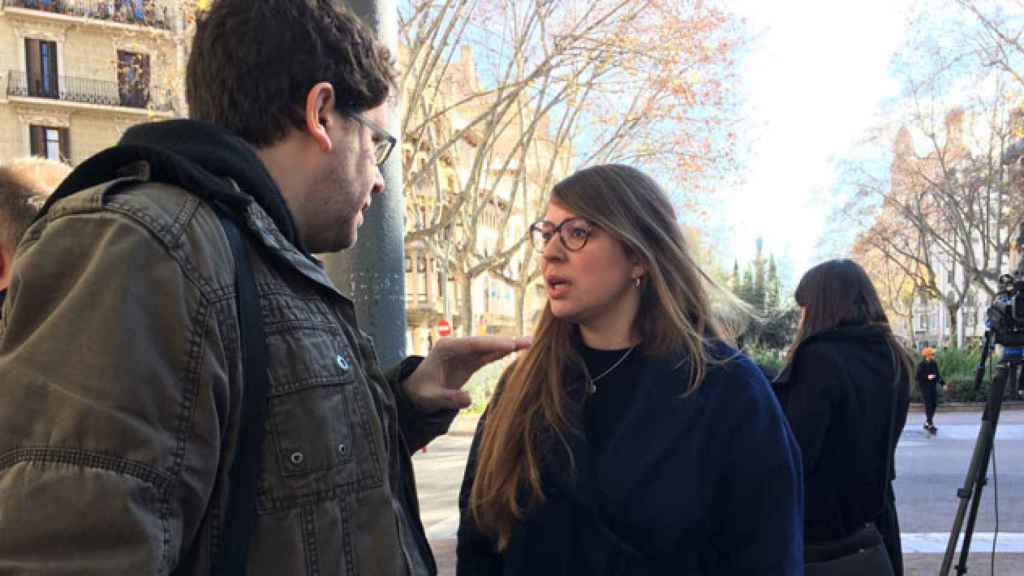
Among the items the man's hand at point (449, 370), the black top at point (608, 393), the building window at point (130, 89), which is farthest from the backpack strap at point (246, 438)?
the building window at point (130, 89)

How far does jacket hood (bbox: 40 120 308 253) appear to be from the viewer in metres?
1.03

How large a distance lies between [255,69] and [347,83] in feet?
0.54

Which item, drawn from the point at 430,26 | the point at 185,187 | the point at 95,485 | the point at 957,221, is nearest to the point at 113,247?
the point at 185,187

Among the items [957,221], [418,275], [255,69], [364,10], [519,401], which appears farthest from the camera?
[418,275]

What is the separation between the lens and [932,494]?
829 cm

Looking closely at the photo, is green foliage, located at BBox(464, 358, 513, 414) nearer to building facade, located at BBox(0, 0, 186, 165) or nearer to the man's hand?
the man's hand

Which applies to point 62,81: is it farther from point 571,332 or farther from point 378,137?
point 378,137

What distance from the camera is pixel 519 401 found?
2.18 m

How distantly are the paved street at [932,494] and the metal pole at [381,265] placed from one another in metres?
3.29

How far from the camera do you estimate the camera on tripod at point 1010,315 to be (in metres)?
3.66

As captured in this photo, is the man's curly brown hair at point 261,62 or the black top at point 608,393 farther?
the black top at point 608,393

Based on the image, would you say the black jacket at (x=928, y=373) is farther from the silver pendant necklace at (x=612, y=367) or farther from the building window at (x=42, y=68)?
the building window at (x=42, y=68)

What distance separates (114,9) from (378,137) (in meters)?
27.3

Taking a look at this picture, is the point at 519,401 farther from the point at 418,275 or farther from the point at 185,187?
the point at 418,275
